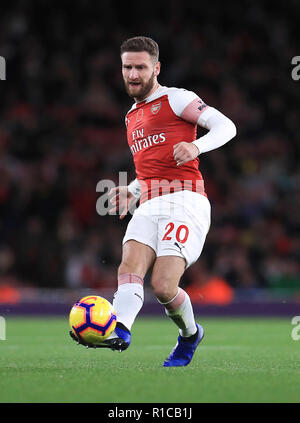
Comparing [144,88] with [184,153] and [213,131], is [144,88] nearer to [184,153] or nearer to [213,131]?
[213,131]

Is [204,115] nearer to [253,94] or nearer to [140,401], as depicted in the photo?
[140,401]

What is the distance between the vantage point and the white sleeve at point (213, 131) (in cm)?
518

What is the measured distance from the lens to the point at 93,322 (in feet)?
15.8

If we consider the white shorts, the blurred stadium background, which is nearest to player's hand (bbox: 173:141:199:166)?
the white shorts

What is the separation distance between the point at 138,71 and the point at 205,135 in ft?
2.16

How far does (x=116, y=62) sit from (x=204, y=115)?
11.9 metres

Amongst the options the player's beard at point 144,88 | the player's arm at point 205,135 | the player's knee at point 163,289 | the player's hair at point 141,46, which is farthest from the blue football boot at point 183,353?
the player's hair at point 141,46

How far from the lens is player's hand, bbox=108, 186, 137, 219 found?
5.93 meters

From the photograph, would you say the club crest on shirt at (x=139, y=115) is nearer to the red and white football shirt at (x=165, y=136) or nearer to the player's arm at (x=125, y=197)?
the red and white football shirt at (x=165, y=136)

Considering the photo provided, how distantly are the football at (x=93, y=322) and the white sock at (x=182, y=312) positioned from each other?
484 millimetres

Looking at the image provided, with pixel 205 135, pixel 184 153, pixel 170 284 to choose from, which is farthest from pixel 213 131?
pixel 170 284

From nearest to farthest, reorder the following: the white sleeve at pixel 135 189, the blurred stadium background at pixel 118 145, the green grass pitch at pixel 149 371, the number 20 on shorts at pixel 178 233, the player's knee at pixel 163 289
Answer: the green grass pitch at pixel 149 371 < the player's knee at pixel 163 289 < the number 20 on shorts at pixel 178 233 < the white sleeve at pixel 135 189 < the blurred stadium background at pixel 118 145

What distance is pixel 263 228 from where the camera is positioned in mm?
14461

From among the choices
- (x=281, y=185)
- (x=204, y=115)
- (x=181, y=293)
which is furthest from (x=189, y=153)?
(x=281, y=185)
